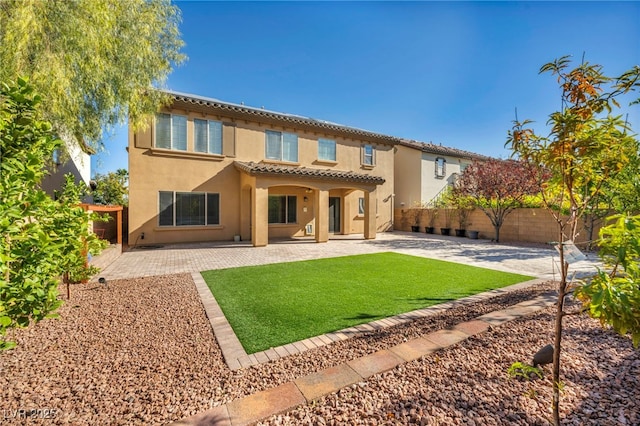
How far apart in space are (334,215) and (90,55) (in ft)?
50.9

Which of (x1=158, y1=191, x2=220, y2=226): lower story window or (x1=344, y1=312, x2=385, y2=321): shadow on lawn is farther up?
(x1=158, y1=191, x2=220, y2=226): lower story window

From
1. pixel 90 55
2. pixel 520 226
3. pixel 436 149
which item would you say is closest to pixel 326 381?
pixel 90 55

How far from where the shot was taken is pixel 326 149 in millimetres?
18750

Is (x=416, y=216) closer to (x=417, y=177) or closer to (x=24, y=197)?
(x=417, y=177)

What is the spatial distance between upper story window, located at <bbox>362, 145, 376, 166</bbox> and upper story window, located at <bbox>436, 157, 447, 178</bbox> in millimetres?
7566

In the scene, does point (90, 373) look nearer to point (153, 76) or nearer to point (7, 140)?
point (7, 140)

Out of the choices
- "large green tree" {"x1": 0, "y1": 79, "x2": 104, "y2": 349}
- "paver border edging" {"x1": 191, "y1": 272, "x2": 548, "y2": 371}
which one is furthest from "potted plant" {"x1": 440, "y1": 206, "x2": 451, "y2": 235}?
"large green tree" {"x1": 0, "y1": 79, "x2": 104, "y2": 349}

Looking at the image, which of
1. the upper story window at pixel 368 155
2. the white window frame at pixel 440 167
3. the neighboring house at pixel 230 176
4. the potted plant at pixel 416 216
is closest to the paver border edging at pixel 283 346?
the neighboring house at pixel 230 176

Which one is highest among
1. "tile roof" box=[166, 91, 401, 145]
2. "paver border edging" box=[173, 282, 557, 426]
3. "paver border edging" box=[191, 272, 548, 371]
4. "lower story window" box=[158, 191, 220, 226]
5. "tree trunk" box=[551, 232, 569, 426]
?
"tile roof" box=[166, 91, 401, 145]

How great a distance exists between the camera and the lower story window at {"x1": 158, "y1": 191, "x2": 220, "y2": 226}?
546 inches

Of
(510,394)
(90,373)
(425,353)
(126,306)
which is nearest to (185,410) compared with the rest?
(90,373)

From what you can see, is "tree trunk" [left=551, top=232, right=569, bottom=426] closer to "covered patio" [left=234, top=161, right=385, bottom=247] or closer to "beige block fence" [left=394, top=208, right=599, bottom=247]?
"covered patio" [left=234, top=161, right=385, bottom=247]

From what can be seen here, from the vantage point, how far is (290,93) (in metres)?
17.3

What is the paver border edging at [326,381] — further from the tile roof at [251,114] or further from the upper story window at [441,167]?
the upper story window at [441,167]
